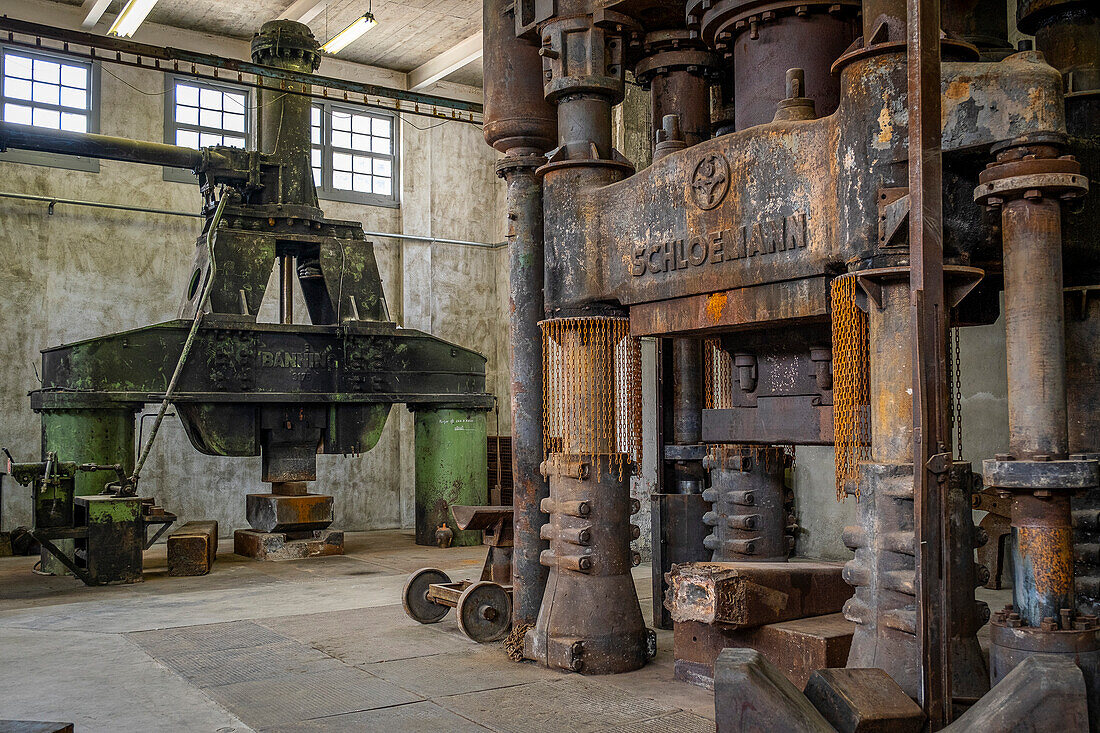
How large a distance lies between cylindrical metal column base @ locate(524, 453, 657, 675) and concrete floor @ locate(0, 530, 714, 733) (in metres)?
0.12

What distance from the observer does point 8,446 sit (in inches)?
484

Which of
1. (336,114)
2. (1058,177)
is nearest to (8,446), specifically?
(336,114)

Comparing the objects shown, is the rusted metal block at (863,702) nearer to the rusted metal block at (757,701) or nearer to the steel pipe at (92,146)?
the rusted metal block at (757,701)

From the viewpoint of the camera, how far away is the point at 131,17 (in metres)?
12.2

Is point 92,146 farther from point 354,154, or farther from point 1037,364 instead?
point 1037,364

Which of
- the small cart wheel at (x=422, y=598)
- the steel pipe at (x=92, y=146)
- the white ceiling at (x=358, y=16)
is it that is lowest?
the small cart wheel at (x=422, y=598)

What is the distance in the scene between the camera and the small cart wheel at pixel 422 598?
678 centimetres

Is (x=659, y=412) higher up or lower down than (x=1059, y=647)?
higher up

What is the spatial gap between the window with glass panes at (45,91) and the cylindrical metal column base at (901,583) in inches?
472

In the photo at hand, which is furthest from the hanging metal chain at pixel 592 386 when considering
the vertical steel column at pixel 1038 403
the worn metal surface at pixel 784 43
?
the vertical steel column at pixel 1038 403

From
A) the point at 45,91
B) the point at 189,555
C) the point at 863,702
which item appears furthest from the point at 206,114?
the point at 863,702

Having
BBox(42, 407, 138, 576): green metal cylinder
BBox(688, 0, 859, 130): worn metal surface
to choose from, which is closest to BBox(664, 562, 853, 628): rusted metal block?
BBox(688, 0, 859, 130): worn metal surface

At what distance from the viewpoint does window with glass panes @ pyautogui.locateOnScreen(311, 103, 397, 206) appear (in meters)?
14.8

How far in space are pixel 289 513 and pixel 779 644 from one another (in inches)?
281
